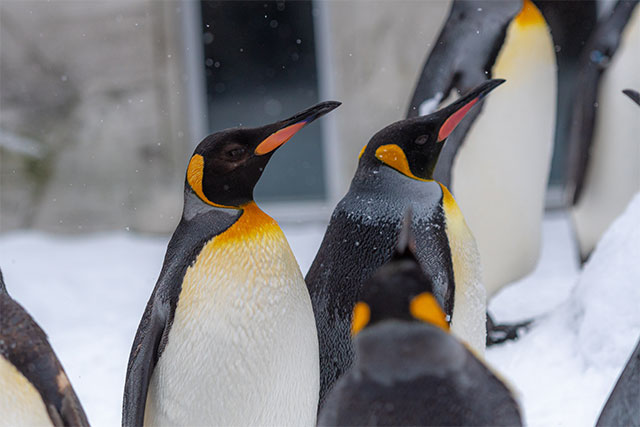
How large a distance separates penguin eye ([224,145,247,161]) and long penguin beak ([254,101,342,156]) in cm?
2

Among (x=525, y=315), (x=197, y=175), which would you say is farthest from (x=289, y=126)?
(x=525, y=315)

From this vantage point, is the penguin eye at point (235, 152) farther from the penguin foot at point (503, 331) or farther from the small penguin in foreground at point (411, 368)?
the penguin foot at point (503, 331)

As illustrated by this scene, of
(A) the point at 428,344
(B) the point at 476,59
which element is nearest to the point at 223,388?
(A) the point at 428,344

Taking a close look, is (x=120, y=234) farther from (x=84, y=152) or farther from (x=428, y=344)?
(x=428, y=344)

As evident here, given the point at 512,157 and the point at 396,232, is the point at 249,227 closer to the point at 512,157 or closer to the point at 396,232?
the point at 396,232

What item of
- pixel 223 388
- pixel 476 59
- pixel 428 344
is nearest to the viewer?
pixel 428 344

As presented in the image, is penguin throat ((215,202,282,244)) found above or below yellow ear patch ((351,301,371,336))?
above

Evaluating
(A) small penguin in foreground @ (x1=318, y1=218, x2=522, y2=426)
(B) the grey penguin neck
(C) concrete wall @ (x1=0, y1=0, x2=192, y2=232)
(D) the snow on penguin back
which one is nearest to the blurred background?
(C) concrete wall @ (x1=0, y1=0, x2=192, y2=232)

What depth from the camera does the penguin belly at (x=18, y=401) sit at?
1268 millimetres

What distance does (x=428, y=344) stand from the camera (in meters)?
0.95

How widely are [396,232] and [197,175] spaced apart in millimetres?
372

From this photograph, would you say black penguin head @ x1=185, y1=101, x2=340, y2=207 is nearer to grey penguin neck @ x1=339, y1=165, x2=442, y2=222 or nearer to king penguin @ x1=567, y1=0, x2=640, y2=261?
grey penguin neck @ x1=339, y1=165, x2=442, y2=222

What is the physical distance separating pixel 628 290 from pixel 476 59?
770 mm

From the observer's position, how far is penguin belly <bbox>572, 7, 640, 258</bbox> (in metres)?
2.97
